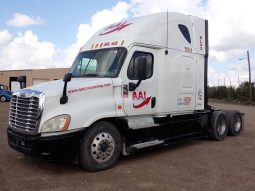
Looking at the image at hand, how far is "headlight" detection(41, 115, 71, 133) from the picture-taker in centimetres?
622

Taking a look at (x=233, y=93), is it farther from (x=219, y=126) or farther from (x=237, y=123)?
(x=219, y=126)

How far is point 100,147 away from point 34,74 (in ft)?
174

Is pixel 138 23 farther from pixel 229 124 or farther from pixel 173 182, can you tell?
pixel 229 124

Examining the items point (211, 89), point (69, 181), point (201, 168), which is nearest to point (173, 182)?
point (201, 168)

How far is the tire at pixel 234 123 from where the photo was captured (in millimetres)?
11430

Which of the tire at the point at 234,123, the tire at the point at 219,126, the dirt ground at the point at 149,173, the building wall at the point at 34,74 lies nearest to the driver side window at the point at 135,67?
the dirt ground at the point at 149,173

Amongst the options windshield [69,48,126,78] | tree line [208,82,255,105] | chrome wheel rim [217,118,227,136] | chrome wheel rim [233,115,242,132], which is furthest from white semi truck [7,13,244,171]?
tree line [208,82,255,105]

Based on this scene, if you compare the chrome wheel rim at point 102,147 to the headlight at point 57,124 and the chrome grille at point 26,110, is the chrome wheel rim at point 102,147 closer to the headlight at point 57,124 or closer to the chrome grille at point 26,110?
the headlight at point 57,124

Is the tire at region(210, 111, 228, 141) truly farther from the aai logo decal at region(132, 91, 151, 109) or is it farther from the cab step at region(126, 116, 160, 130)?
the aai logo decal at region(132, 91, 151, 109)

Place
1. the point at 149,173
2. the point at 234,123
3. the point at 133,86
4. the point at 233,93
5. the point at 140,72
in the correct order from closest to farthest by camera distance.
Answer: the point at 149,173 < the point at 140,72 < the point at 133,86 < the point at 234,123 < the point at 233,93

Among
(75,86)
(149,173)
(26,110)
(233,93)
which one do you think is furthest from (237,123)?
(233,93)

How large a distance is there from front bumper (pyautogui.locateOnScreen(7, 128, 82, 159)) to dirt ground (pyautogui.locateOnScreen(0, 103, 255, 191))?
1.51ft

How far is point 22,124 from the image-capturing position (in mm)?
6637

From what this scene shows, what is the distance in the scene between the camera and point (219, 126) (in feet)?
35.8
